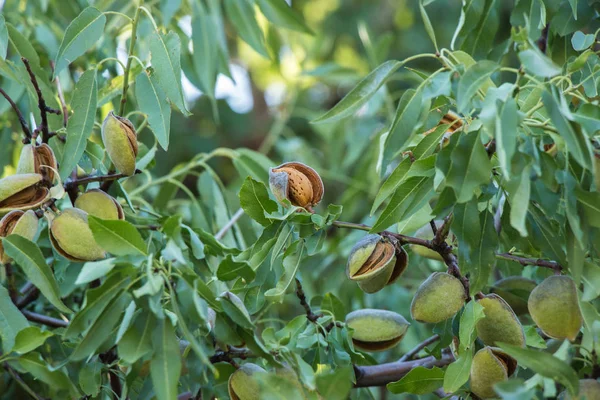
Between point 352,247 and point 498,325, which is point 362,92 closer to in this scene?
point 352,247

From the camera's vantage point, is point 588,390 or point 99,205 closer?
point 588,390

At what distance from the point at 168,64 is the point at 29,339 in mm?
406

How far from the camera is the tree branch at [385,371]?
1.16 m

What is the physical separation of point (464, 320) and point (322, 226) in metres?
0.21

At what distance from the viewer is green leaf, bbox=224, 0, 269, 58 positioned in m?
1.67

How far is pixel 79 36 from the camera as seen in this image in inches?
44.3

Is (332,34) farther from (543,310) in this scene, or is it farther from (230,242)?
(543,310)

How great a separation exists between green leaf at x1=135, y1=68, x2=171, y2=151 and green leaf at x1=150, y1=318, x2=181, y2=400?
30cm

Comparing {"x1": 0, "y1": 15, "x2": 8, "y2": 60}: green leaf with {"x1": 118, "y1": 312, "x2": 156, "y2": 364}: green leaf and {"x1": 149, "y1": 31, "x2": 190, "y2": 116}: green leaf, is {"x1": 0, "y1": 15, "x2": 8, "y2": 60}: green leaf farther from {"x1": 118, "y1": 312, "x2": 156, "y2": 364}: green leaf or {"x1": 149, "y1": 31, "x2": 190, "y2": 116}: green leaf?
{"x1": 118, "y1": 312, "x2": 156, "y2": 364}: green leaf

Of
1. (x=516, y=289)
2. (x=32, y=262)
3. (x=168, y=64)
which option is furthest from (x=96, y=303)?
(x=516, y=289)

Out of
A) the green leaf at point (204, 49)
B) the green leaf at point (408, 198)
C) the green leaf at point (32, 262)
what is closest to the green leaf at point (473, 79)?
the green leaf at point (408, 198)

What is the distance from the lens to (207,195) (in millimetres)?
1561

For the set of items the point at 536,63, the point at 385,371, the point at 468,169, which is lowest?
the point at 385,371

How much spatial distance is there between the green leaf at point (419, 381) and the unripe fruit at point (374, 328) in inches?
3.7
